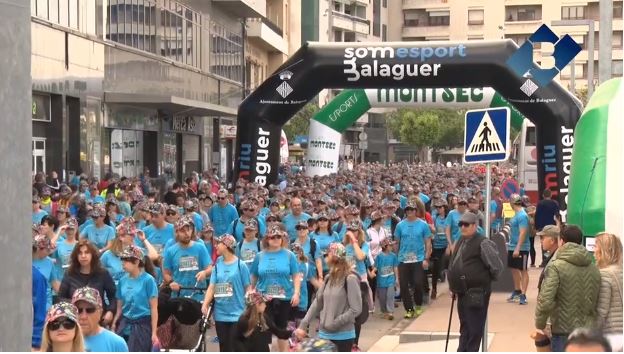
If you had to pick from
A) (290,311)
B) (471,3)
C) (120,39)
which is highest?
(471,3)

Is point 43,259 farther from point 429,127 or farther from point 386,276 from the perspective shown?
point 429,127

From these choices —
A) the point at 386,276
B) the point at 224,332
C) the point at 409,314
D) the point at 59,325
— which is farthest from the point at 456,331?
the point at 59,325

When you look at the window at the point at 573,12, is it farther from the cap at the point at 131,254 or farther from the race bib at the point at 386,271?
the cap at the point at 131,254

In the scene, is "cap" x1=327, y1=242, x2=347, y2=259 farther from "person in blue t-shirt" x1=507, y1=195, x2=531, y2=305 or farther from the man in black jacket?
"person in blue t-shirt" x1=507, y1=195, x2=531, y2=305

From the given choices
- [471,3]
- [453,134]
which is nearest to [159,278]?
[453,134]

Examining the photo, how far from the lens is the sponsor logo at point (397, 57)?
22406 millimetres

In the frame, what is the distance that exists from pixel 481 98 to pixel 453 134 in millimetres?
65596

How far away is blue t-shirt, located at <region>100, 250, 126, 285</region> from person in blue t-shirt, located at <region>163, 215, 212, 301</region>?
0.55 metres

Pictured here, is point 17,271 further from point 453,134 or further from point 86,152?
point 453,134

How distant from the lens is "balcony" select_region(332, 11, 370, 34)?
8775 cm

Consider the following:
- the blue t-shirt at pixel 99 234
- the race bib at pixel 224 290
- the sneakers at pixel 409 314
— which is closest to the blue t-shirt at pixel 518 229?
the sneakers at pixel 409 314

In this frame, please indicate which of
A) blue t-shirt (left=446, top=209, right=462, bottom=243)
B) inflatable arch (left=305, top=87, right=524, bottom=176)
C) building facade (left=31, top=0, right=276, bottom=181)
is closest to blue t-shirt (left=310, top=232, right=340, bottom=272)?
blue t-shirt (left=446, top=209, right=462, bottom=243)

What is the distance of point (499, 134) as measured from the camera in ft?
39.0

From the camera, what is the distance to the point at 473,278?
11367 mm
